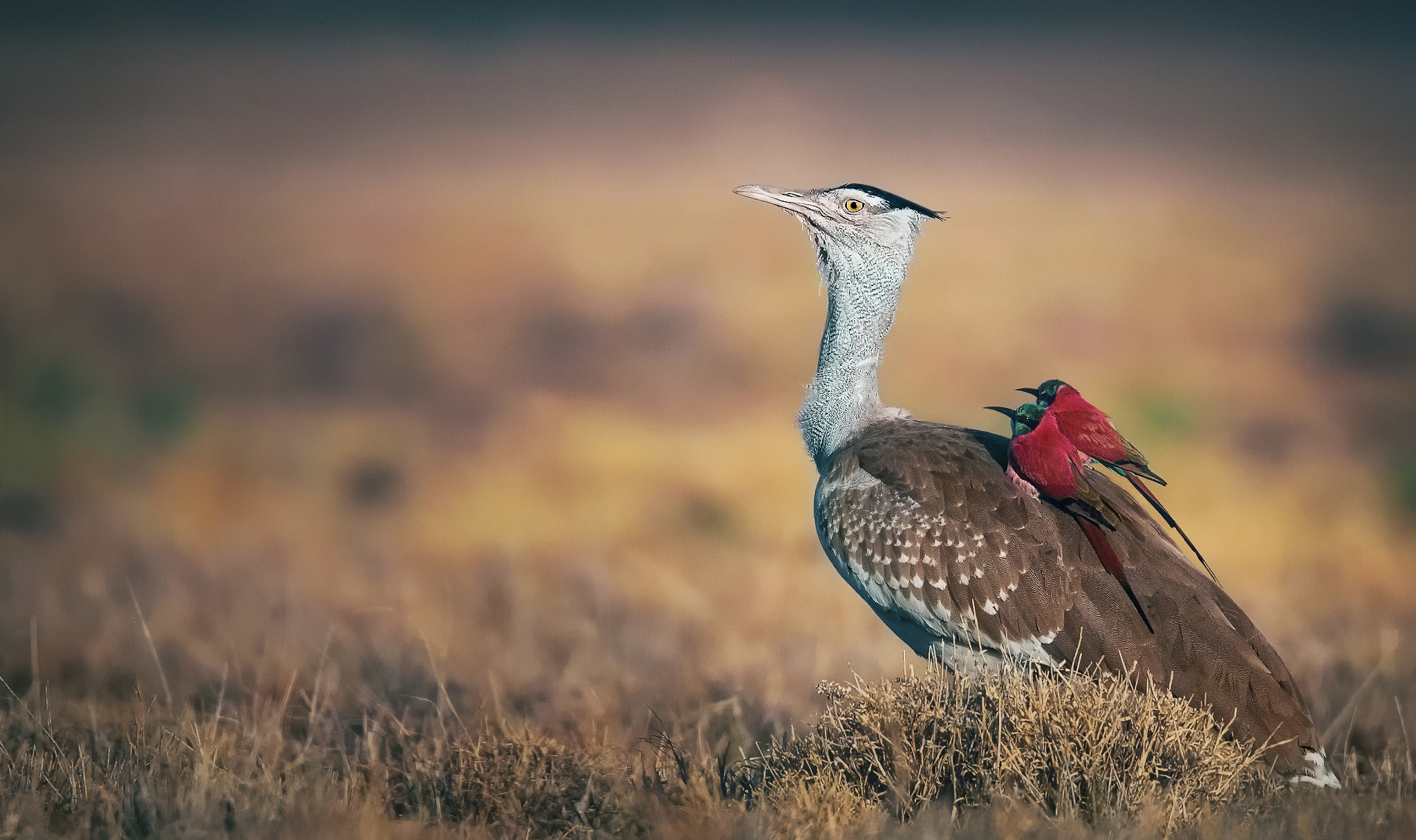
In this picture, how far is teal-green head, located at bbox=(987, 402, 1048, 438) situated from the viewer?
459 centimetres

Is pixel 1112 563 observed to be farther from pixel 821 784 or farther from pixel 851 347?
pixel 851 347

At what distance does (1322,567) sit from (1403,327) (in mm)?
7115

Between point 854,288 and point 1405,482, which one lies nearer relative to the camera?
point 854,288

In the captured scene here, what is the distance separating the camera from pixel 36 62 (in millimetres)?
28000

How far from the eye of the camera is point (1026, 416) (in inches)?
182

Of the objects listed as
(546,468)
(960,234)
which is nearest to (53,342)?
(546,468)

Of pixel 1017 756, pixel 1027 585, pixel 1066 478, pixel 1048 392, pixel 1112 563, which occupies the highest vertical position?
pixel 1048 392

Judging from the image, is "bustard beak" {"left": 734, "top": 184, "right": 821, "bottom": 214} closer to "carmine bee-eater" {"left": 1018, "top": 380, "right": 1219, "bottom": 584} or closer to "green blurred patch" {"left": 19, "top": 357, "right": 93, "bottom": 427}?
"carmine bee-eater" {"left": 1018, "top": 380, "right": 1219, "bottom": 584}

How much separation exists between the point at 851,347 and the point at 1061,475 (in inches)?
46.0

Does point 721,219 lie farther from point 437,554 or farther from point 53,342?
point 437,554

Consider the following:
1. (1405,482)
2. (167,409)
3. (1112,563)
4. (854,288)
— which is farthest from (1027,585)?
(167,409)

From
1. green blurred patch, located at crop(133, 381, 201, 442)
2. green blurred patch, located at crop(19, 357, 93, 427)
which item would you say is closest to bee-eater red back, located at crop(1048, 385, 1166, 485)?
green blurred patch, located at crop(133, 381, 201, 442)

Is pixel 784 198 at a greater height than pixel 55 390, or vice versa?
pixel 784 198

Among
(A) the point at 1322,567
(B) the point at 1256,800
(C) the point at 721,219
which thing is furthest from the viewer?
(C) the point at 721,219
